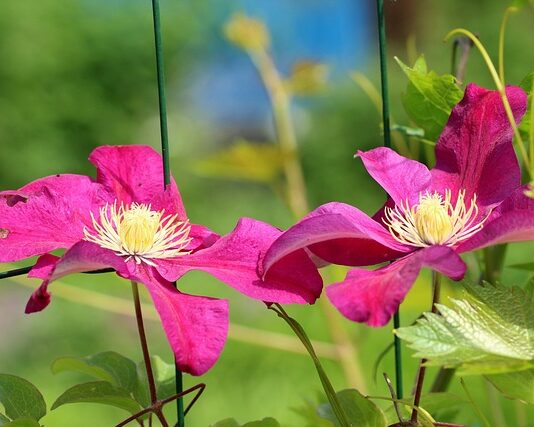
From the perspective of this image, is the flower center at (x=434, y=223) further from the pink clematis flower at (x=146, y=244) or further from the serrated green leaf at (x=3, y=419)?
the serrated green leaf at (x=3, y=419)

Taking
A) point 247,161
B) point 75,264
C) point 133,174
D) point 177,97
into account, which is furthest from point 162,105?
point 177,97

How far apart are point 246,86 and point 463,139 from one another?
6174mm

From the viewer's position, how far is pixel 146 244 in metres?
0.48

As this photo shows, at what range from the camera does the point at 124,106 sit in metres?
5.41

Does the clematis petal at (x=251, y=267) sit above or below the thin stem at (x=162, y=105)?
below

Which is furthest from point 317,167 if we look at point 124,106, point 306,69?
point 306,69

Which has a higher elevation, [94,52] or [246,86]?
[94,52]

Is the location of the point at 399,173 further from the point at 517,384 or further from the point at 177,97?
the point at 177,97

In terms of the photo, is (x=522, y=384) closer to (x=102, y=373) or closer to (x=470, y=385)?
(x=102, y=373)

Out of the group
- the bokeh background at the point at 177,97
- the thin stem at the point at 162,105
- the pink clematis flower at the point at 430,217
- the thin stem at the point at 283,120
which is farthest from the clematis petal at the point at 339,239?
the bokeh background at the point at 177,97

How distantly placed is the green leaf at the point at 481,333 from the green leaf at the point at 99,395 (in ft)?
0.52

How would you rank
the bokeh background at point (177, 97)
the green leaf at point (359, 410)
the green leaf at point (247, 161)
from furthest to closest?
1. the bokeh background at point (177, 97)
2. the green leaf at point (247, 161)
3. the green leaf at point (359, 410)

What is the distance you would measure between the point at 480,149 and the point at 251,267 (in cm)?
14

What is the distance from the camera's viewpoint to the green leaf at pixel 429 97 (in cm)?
54
